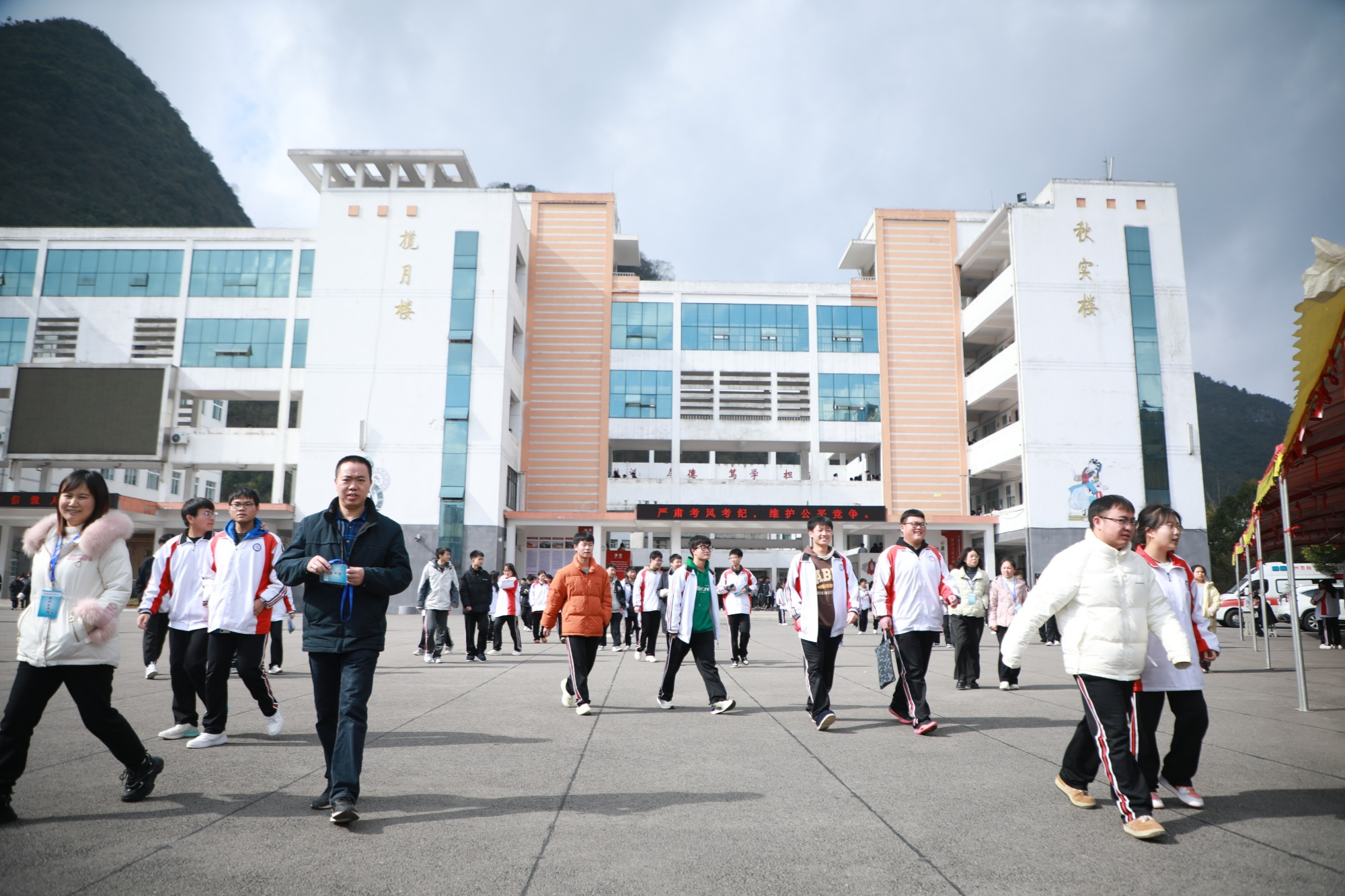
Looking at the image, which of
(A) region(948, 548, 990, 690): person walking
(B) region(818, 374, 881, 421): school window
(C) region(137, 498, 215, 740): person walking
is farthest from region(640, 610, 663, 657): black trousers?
(B) region(818, 374, 881, 421): school window

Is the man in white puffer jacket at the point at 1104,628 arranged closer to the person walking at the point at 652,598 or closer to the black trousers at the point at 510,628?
the person walking at the point at 652,598

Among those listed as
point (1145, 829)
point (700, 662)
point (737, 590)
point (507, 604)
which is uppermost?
point (737, 590)

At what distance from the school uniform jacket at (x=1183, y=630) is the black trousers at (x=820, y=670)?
8.82 ft

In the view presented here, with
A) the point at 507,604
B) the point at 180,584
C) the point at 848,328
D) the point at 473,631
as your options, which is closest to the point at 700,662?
the point at 180,584

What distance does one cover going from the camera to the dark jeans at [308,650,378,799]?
13.8 ft

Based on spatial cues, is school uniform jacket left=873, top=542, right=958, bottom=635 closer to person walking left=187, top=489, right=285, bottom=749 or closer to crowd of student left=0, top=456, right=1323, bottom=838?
crowd of student left=0, top=456, right=1323, bottom=838

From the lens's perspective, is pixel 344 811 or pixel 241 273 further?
pixel 241 273

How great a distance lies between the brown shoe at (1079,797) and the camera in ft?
14.8

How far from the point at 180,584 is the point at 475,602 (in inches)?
272

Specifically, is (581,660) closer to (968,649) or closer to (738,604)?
(968,649)

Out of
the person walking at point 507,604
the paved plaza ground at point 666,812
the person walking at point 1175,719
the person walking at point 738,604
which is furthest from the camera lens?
the person walking at point 507,604

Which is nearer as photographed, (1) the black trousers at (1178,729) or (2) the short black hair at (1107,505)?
(2) the short black hair at (1107,505)

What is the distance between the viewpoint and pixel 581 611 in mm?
8117

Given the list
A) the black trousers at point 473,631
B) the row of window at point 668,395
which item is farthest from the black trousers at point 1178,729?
the row of window at point 668,395
